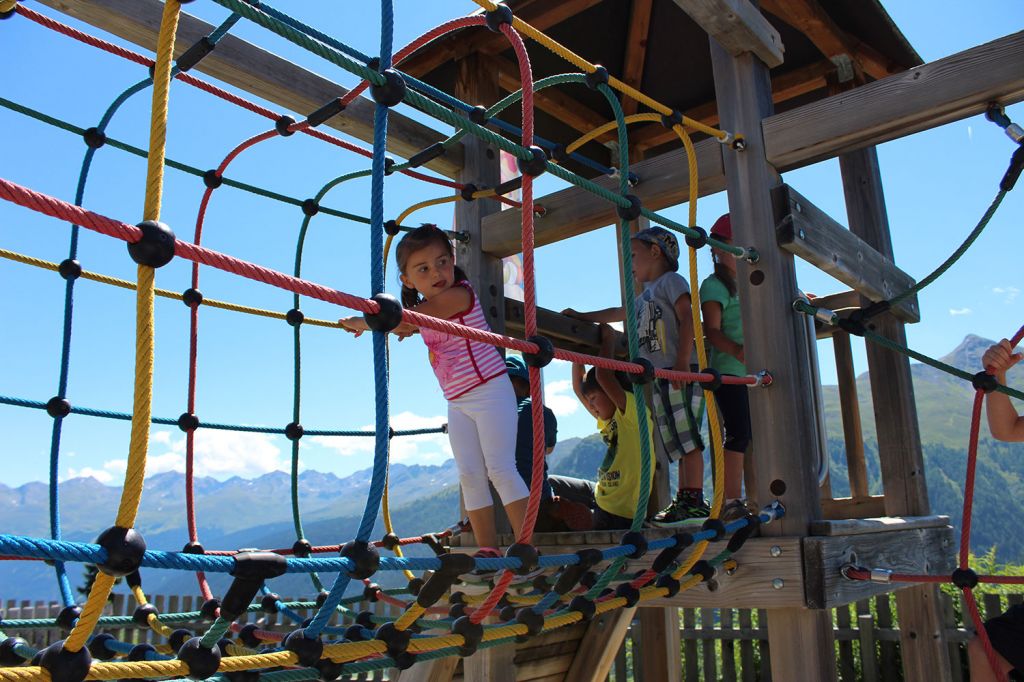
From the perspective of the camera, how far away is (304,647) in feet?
3.73

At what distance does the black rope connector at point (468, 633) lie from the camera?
138cm

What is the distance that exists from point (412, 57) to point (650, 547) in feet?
8.67

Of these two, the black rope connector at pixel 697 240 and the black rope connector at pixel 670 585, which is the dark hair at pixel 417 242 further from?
the black rope connector at pixel 670 585

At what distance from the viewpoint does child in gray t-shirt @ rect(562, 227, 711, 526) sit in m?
2.51

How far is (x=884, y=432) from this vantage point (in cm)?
315

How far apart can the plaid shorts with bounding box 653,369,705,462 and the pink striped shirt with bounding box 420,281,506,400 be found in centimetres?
71

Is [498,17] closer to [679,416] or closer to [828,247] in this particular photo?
[828,247]

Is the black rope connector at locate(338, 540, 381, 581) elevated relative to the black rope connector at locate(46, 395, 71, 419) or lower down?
lower down

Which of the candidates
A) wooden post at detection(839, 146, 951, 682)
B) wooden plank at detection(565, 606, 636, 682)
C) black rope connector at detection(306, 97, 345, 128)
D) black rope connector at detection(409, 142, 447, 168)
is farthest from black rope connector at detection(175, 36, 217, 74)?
wooden post at detection(839, 146, 951, 682)

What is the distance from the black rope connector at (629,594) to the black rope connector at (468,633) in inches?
20.1

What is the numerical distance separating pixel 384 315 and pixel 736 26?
64.2 inches

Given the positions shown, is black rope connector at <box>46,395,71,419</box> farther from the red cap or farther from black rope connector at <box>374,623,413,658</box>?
the red cap

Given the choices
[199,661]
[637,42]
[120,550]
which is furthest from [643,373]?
[637,42]

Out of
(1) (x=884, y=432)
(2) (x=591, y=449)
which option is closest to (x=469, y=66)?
(1) (x=884, y=432)
